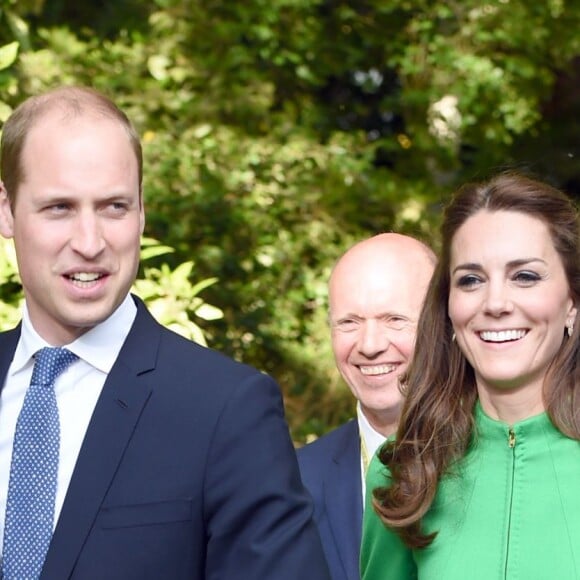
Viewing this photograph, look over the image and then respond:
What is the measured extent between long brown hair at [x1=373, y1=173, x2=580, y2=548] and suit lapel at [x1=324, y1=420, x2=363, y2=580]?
0.59 meters

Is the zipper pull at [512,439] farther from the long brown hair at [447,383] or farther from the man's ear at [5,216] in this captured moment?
the man's ear at [5,216]

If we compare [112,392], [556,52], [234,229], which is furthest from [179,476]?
[556,52]

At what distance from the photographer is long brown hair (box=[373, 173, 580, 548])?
343cm

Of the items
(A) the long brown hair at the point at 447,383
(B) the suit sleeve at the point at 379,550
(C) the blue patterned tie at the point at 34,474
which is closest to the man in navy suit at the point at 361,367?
(B) the suit sleeve at the point at 379,550

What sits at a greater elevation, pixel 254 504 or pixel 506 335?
pixel 506 335

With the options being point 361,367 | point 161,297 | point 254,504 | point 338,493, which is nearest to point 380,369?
point 361,367

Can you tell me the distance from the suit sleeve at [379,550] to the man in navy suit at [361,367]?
46cm

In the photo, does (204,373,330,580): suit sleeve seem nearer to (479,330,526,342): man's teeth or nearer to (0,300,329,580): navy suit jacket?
(0,300,329,580): navy suit jacket

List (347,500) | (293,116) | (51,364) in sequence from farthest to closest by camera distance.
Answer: (293,116)
(347,500)
(51,364)

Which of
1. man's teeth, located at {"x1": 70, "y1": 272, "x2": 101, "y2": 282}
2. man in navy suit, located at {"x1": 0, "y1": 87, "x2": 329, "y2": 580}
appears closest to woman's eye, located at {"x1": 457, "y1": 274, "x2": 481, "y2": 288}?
man in navy suit, located at {"x1": 0, "y1": 87, "x2": 329, "y2": 580}

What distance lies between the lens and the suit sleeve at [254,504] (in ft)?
9.35

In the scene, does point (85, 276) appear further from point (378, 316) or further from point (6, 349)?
point (378, 316)

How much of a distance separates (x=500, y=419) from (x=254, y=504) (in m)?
0.83

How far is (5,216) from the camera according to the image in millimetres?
3191
